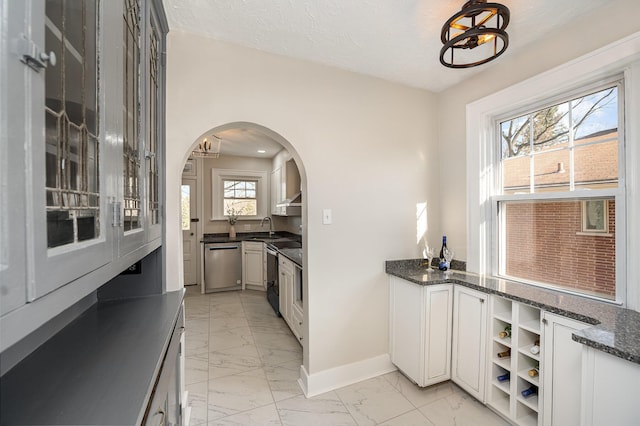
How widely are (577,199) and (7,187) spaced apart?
2534mm

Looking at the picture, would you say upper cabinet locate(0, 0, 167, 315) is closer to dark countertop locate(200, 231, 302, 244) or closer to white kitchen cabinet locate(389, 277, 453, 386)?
white kitchen cabinet locate(389, 277, 453, 386)

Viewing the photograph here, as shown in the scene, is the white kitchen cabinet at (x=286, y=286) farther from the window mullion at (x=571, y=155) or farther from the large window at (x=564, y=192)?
the window mullion at (x=571, y=155)

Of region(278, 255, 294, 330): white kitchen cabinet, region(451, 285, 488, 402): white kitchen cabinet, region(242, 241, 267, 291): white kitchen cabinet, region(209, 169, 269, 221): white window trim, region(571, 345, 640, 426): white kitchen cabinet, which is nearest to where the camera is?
region(571, 345, 640, 426): white kitchen cabinet

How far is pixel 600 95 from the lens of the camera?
65.5 inches

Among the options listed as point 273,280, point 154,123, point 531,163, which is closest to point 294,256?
point 273,280

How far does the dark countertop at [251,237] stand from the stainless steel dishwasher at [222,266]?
74 millimetres

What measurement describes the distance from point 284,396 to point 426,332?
1.16m

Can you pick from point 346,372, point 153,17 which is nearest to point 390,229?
point 346,372

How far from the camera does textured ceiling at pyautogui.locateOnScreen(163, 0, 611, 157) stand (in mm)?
1524

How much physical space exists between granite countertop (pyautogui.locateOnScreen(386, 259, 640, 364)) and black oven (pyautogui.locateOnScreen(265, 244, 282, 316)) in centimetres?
178

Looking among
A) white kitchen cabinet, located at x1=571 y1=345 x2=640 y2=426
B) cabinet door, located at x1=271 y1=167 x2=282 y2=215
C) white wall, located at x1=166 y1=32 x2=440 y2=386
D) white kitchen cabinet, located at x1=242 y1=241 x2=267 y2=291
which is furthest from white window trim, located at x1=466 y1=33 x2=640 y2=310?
white kitchen cabinet, located at x1=242 y1=241 x2=267 y2=291

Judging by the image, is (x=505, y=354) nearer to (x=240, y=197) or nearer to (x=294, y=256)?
(x=294, y=256)

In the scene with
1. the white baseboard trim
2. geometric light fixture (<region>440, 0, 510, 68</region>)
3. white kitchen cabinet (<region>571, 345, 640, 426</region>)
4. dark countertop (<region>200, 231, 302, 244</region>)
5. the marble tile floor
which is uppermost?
geometric light fixture (<region>440, 0, 510, 68</region>)

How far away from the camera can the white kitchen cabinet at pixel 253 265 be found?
4703 mm
